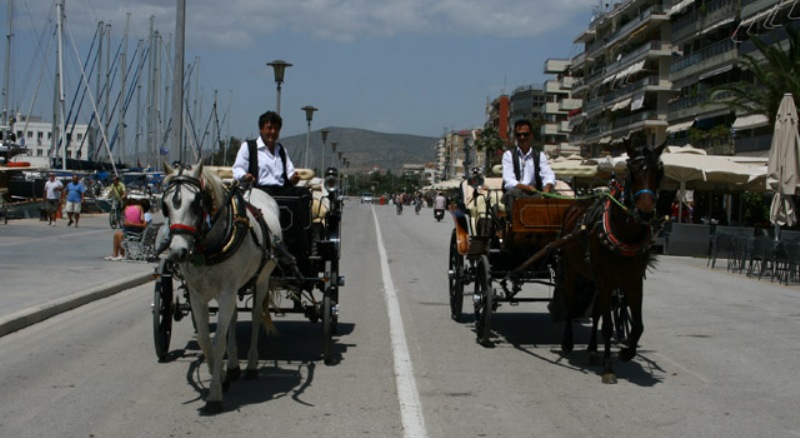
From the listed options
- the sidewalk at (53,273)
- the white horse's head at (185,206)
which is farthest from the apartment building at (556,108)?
the white horse's head at (185,206)

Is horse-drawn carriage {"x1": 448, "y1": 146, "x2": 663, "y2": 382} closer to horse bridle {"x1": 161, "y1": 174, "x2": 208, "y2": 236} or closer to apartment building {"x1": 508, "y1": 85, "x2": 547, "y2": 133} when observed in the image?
horse bridle {"x1": 161, "y1": 174, "x2": 208, "y2": 236}

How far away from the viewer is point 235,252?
7.33 meters

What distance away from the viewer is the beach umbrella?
20.6m

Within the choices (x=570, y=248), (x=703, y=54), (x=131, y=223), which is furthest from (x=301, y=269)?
(x=703, y=54)

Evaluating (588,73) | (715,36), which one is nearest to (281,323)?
(715,36)

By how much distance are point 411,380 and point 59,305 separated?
6.38 metres

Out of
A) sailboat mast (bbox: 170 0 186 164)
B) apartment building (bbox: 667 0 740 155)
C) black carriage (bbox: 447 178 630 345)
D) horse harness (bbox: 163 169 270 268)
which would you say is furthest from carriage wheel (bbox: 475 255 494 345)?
apartment building (bbox: 667 0 740 155)

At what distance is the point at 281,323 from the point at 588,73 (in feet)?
299

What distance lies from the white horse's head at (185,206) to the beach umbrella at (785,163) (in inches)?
666

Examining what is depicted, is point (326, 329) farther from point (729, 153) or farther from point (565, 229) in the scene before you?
point (729, 153)

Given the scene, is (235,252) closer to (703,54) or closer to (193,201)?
(193,201)

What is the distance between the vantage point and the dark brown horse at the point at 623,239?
8.04 metres

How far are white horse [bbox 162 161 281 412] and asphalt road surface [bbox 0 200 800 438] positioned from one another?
0.56 metres

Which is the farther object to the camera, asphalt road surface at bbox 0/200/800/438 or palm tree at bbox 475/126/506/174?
palm tree at bbox 475/126/506/174
